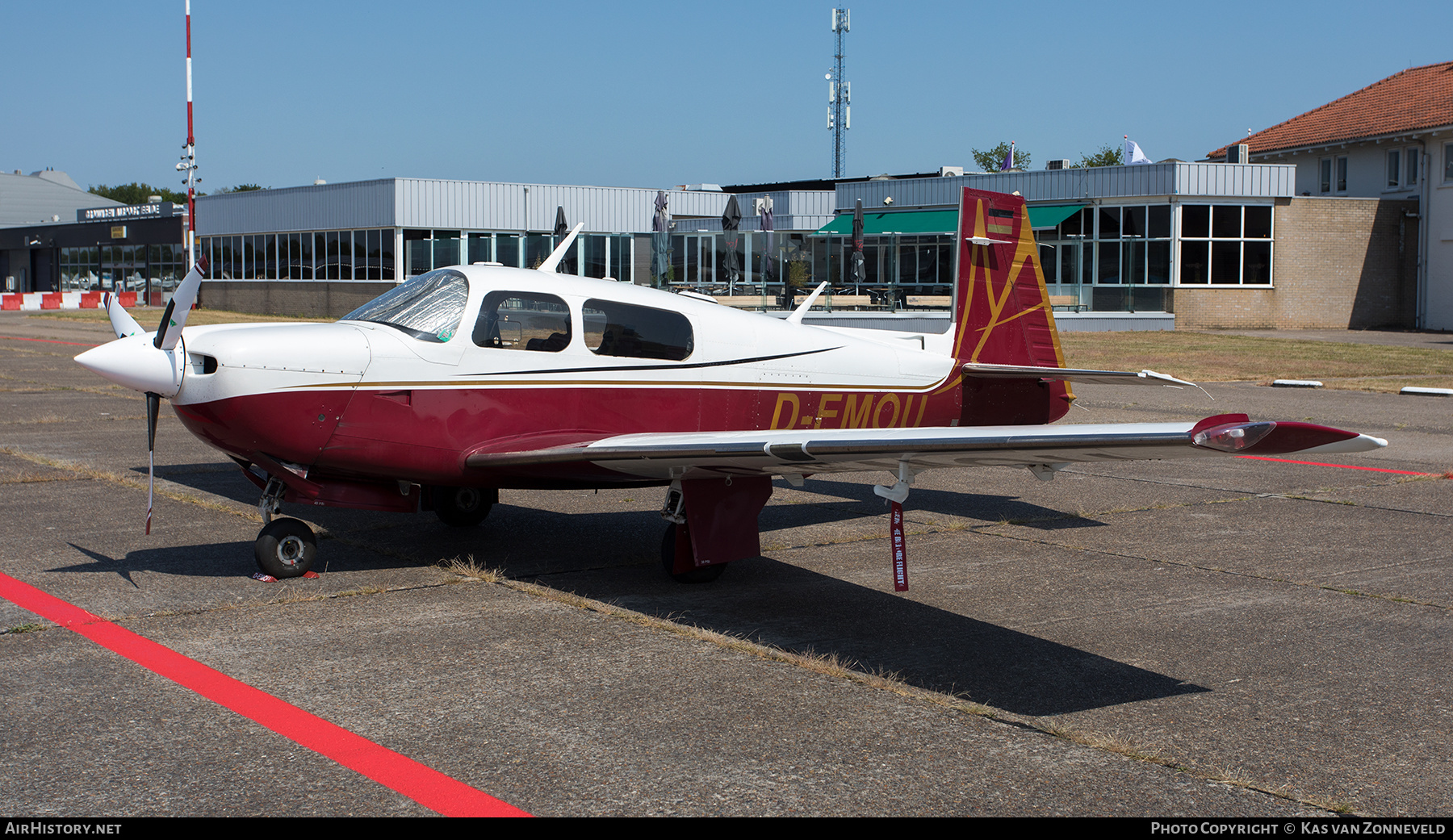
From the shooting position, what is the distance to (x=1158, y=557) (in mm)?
7930

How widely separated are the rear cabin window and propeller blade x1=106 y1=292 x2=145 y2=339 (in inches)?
103

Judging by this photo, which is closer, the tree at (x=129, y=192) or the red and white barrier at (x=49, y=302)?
the red and white barrier at (x=49, y=302)

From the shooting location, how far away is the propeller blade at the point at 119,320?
6812mm

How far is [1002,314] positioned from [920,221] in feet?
99.5

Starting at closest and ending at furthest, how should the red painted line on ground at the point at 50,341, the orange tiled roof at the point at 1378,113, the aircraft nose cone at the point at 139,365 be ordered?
1. the aircraft nose cone at the point at 139,365
2. the red painted line on ground at the point at 50,341
3. the orange tiled roof at the point at 1378,113

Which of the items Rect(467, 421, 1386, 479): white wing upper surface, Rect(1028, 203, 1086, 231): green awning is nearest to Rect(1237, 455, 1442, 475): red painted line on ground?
Rect(467, 421, 1386, 479): white wing upper surface

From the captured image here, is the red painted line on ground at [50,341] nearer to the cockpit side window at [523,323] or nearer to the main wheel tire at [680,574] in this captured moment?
the cockpit side window at [523,323]

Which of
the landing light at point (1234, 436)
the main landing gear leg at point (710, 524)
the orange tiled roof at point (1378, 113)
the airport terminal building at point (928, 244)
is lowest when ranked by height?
the main landing gear leg at point (710, 524)

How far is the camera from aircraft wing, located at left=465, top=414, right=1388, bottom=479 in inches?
160

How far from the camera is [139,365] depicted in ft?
20.4

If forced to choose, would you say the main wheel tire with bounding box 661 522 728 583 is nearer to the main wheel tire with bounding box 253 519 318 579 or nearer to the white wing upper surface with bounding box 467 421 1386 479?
the white wing upper surface with bounding box 467 421 1386 479

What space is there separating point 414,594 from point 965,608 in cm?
309

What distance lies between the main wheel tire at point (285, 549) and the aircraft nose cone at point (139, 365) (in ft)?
3.49

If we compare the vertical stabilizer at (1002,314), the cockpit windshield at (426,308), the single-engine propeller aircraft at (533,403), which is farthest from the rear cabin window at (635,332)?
the vertical stabilizer at (1002,314)
